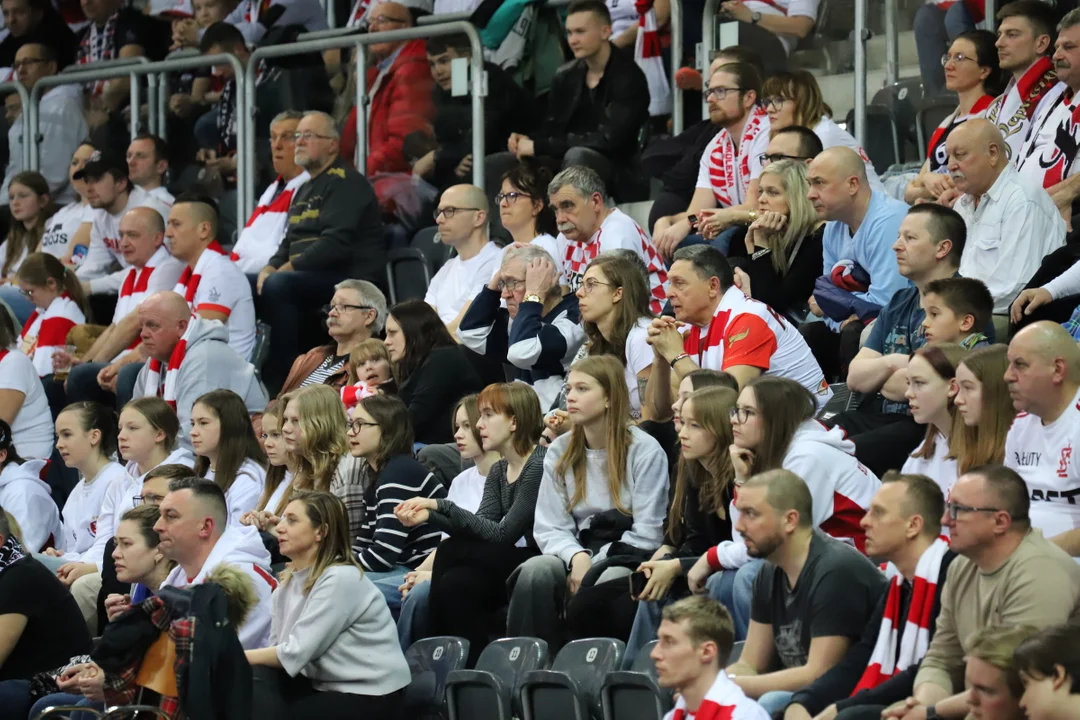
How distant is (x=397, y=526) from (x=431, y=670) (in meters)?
0.77

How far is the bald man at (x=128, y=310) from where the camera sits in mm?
9656

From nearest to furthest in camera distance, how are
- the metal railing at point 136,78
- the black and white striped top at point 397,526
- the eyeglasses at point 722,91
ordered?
the black and white striped top at point 397,526
the eyeglasses at point 722,91
the metal railing at point 136,78

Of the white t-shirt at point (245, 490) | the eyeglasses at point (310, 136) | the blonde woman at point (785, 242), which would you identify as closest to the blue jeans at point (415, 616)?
the white t-shirt at point (245, 490)

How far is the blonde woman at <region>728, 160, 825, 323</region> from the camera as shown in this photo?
24.4ft

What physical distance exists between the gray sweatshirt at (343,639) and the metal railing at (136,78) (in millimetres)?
4531

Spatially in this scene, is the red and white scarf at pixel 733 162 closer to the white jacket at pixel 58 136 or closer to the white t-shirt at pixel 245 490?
the white t-shirt at pixel 245 490

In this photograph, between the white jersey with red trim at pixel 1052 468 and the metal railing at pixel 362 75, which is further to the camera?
the metal railing at pixel 362 75

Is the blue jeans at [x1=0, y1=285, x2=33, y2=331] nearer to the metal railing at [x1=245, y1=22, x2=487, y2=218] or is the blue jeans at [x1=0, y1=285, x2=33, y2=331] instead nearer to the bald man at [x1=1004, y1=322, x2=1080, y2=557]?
the metal railing at [x1=245, y1=22, x2=487, y2=218]

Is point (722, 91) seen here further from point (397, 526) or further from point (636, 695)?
point (636, 695)

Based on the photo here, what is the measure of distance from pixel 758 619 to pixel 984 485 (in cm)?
→ 93

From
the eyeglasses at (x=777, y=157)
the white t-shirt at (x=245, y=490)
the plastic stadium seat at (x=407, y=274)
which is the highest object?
the eyeglasses at (x=777, y=157)

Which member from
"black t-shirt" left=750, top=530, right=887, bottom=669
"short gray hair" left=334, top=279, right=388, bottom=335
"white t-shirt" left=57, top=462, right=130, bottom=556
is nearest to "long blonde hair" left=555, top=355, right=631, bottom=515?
"black t-shirt" left=750, top=530, right=887, bottom=669

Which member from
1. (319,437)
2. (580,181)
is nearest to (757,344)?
(580,181)

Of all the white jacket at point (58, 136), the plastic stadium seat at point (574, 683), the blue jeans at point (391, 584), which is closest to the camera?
the plastic stadium seat at point (574, 683)
